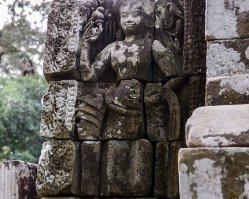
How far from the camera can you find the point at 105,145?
6191 mm

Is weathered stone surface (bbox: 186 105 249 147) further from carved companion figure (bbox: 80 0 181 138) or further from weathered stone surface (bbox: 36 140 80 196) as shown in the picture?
weathered stone surface (bbox: 36 140 80 196)

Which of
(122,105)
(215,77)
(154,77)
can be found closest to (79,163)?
(122,105)

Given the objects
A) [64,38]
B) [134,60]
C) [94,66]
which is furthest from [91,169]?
[64,38]

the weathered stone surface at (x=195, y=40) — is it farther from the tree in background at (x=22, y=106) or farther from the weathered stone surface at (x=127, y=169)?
the tree in background at (x=22, y=106)

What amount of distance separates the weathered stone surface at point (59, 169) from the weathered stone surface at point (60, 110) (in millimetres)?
121

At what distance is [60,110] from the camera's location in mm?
6312

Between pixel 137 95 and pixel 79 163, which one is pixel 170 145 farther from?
pixel 79 163

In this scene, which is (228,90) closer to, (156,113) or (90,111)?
(156,113)

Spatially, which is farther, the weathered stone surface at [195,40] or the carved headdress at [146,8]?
the carved headdress at [146,8]

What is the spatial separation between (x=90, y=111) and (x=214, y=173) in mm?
2987

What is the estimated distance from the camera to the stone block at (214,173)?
134 inches

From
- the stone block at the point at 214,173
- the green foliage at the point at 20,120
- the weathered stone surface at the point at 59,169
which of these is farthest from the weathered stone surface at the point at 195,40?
the green foliage at the point at 20,120

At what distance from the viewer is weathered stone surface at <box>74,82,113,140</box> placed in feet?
20.4

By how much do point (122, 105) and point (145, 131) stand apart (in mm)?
381
